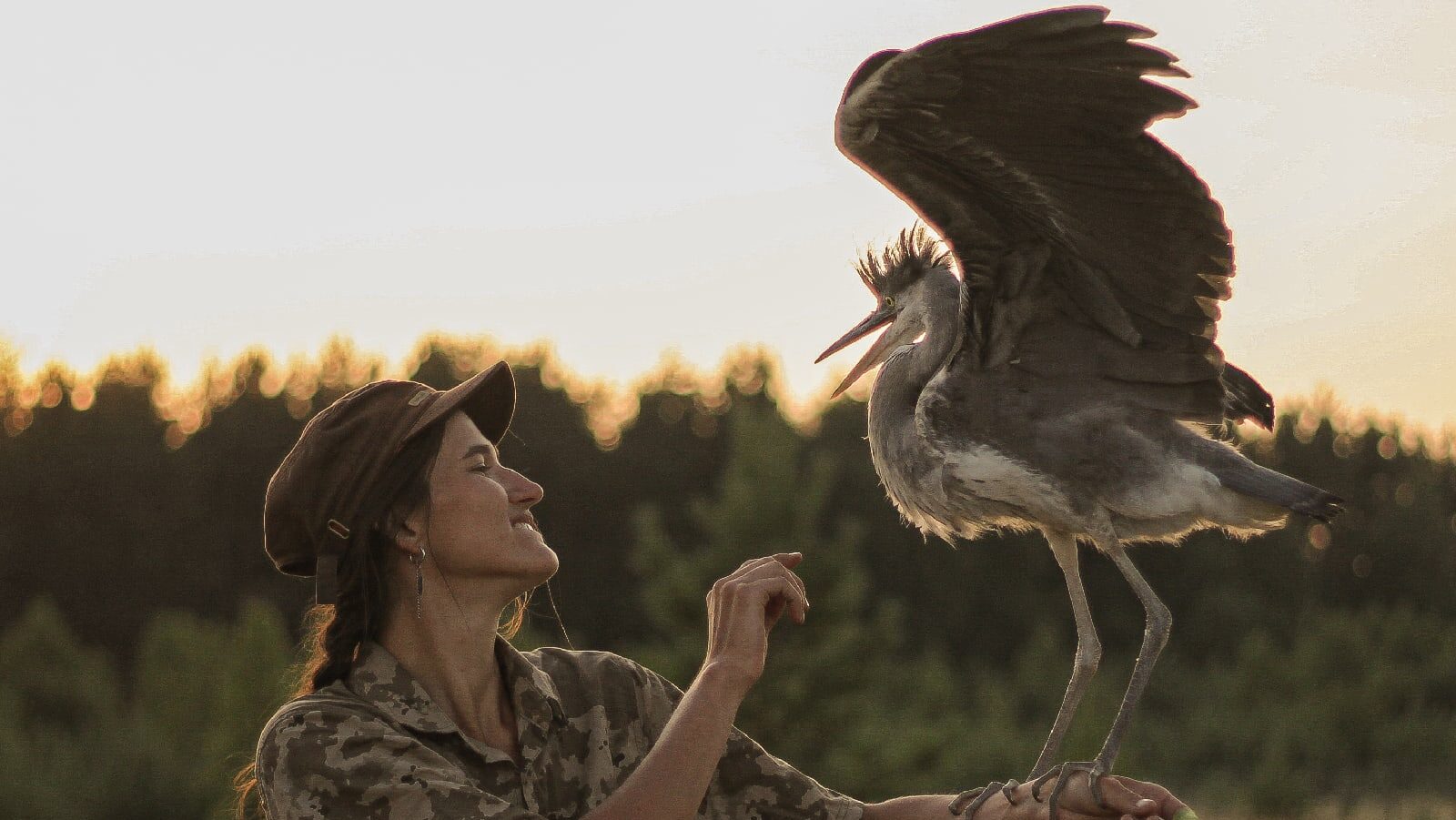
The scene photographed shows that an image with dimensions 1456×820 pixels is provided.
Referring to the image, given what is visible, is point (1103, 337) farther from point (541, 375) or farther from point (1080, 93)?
point (541, 375)

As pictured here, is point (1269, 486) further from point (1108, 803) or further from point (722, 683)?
point (722, 683)

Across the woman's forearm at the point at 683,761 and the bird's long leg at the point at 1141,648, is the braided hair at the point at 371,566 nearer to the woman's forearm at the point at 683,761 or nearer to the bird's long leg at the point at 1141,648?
the woman's forearm at the point at 683,761

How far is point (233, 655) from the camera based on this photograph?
1939 cm

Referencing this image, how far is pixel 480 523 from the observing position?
11.2 ft

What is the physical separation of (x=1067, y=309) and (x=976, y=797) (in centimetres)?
115

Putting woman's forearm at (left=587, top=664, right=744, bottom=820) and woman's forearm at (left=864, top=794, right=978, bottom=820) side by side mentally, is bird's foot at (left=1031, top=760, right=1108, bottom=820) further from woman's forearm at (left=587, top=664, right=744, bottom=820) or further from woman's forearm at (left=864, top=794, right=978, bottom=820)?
woman's forearm at (left=587, top=664, right=744, bottom=820)

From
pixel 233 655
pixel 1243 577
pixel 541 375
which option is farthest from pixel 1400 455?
pixel 233 655

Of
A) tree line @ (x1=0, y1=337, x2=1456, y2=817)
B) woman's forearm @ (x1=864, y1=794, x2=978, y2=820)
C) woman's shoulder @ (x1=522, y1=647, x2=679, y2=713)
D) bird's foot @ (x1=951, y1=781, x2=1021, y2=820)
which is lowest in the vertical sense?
tree line @ (x1=0, y1=337, x2=1456, y2=817)

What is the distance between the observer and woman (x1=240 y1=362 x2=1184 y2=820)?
308cm

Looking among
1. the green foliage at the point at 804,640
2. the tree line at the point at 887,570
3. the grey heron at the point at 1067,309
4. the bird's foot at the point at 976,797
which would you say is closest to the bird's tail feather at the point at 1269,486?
the grey heron at the point at 1067,309

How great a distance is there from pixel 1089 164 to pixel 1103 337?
0.46m

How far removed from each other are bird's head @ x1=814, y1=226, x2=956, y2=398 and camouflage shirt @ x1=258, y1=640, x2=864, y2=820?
111 centimetres

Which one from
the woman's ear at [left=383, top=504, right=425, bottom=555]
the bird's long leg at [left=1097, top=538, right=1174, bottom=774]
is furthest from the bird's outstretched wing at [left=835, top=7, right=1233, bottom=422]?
the woman's ear at [left=383, top=504, right=425, bottom=555]

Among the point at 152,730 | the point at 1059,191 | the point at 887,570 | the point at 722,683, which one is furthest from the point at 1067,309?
the point at 887,570
